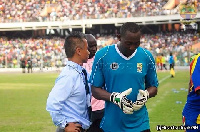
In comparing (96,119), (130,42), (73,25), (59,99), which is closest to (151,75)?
(130,42)

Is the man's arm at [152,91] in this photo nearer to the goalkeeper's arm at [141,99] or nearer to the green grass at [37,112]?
the goalkeeper's arm at [141,99]

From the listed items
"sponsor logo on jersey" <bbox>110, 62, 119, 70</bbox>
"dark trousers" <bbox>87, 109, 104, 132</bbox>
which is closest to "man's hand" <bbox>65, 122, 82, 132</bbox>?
"sponsor logo on jersey" <bbox>110, 62, 119, 70</bbox>

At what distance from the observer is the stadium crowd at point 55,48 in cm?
4930

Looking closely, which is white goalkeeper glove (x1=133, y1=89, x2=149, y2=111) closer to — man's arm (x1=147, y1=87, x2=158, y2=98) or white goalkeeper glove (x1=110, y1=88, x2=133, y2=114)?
white goalkeeper glove (x1=110, y1=88, x2=133, y2=114)

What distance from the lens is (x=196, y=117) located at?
15.4 ft

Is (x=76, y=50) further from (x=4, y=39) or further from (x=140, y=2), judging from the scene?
(x=4, y=39)

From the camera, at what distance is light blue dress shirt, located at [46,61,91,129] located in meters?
4.75

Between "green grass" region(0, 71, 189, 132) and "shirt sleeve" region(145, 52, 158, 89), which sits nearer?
"shirt sleeve" region(145, 52, 158, 89)

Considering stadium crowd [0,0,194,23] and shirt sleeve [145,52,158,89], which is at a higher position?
shirt sleeve [145,52,158,89]

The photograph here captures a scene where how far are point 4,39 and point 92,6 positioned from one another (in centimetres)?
1221

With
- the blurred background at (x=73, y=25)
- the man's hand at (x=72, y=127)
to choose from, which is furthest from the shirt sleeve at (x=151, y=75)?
the blurred background at (x=73, y=25)

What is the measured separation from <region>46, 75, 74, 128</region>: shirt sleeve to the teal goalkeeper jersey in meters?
0.33

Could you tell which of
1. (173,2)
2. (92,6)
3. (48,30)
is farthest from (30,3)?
(173,2)

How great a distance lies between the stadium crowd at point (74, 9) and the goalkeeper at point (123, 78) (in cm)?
5002
